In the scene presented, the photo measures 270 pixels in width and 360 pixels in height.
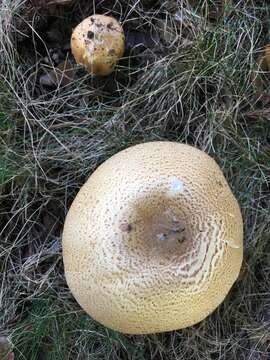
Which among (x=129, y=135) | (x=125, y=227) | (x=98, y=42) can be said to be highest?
(x=98, y=42)

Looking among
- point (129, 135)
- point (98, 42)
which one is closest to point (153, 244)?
point (129, 135)

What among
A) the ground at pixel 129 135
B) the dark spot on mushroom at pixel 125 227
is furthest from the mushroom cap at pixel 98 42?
the dark spot on mushroom at pixel 125 227

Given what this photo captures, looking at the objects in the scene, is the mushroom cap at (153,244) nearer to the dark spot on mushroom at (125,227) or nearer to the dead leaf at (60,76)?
the dark spot on mushroom at (125,227)

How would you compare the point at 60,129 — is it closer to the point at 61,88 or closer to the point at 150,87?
the point at 61,88

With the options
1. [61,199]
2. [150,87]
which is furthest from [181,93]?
[61,199]

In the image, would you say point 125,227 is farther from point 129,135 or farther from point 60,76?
point 60,76

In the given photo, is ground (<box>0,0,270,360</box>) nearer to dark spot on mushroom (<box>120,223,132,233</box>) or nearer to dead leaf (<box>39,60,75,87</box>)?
dead leaf (<box>39,60,75,87</box>)
